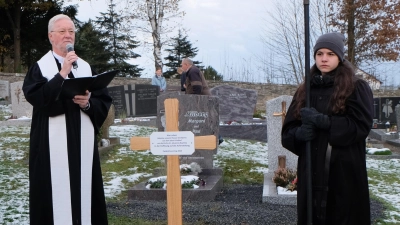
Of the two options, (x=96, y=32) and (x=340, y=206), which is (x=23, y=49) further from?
(x=340, y=206)

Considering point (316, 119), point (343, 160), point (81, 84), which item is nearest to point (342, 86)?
point (316, 119)

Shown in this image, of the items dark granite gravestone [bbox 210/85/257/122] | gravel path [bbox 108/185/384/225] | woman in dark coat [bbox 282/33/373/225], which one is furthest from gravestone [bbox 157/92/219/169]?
dark granite gravestone [bbox 210/85/257/122]

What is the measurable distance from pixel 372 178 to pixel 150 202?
4115 mm

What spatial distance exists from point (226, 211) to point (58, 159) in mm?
2854

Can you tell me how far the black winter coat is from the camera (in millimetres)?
A: 3303

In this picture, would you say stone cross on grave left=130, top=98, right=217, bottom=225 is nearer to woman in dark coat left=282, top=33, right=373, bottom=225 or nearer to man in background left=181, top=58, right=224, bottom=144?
woman in dark coat left=282, top=33, right=373, bottom=225

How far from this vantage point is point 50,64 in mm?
3857

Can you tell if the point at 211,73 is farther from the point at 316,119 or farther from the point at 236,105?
the point at 316,119

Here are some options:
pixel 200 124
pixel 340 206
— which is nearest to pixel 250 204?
pixel 200 124

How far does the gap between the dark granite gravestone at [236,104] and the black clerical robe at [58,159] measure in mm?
12661

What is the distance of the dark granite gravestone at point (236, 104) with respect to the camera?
16.5 metres

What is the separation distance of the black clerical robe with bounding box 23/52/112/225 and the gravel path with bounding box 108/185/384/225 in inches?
82.0

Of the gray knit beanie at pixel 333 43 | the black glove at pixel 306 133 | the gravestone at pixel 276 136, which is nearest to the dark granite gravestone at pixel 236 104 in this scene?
the gravestone at pixel 276 136

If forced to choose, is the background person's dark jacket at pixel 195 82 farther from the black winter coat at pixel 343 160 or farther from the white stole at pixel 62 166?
the black winter coat at pixel 343 160
